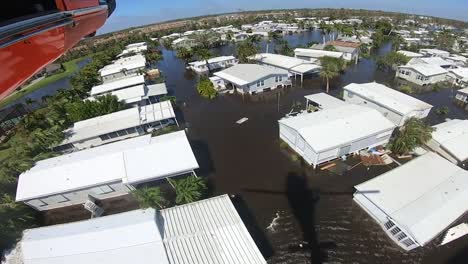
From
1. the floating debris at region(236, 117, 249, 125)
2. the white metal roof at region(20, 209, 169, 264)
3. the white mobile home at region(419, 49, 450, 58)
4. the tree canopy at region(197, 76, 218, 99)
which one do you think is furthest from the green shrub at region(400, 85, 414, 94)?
the white metal roof at region(20, 209, 169, 264)

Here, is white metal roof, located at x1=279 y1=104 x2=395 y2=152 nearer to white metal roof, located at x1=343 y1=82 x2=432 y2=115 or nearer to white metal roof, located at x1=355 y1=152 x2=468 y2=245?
white metal roof, located at x1=355 y1=152 x2=468 y2=245

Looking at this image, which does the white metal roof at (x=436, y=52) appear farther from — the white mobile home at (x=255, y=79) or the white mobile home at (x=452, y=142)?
the white mobile home at (x=452, y=142)

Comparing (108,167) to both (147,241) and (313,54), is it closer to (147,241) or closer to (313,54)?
(147,241)

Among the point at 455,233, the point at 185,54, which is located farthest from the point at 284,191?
the point at 185,54

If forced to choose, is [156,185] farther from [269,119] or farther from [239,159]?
[269,119]

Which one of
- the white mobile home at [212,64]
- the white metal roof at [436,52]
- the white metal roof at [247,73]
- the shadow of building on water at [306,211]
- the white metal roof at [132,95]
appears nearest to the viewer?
the shadow of building on water at [306,211]

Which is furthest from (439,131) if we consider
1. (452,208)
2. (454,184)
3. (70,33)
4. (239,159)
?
(70,33)

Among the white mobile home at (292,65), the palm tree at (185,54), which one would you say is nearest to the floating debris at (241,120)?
the white mobile home at (292,65)
